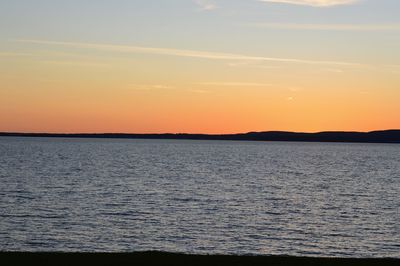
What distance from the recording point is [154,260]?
Answer: 19.3 metres

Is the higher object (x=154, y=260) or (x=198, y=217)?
(x=154, y=260)

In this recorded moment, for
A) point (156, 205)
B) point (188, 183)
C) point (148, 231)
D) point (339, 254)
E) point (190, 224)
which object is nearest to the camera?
point (339, 254)

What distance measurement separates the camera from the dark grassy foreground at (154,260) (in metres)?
18.9

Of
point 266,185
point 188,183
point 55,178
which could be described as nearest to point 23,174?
point 55,178

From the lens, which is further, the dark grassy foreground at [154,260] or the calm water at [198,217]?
the calm water at [198,217]

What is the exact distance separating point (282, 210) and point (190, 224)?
11.5 meters

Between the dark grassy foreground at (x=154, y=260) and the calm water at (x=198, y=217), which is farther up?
the dark grassy foreground at (x=154, y=260)

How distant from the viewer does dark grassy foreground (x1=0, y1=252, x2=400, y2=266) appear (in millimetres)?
18859

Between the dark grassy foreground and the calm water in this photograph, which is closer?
the dark grassy foreground

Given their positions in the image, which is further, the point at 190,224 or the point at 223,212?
the point at 223,212

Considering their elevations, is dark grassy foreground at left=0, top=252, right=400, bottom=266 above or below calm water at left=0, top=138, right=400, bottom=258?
above

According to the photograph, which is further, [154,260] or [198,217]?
[198,217]

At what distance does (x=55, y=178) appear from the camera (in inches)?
3088

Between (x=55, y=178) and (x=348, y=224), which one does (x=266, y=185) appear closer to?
(x=55, y=178)
